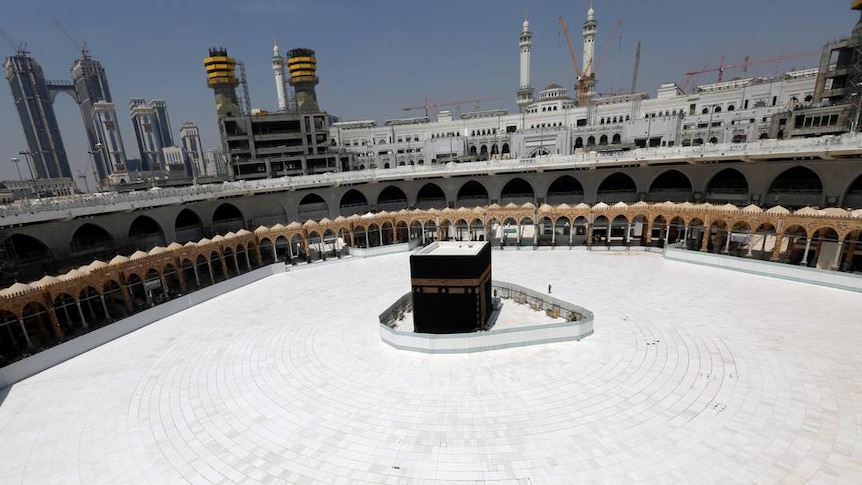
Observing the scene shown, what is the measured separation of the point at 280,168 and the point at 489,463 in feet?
207

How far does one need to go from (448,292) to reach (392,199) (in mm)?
29713

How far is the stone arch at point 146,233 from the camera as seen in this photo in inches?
1166

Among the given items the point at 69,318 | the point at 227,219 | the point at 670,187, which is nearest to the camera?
the point at 69,318

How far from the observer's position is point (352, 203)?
4266cm

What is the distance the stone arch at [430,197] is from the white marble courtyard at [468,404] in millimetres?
25259

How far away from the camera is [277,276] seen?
1090 inches

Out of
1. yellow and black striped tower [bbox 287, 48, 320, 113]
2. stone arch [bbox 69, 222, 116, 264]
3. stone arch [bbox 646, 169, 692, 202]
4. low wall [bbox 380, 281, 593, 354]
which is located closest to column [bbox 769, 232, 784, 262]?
stone arch [bbox 646, 169, 692, 202]

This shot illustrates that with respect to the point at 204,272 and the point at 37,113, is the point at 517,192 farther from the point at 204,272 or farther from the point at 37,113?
the point at 37,113

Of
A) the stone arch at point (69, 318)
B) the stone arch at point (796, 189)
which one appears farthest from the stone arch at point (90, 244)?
the stone arch at point (796, 189)

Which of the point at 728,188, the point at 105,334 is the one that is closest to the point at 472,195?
the point at 728,188

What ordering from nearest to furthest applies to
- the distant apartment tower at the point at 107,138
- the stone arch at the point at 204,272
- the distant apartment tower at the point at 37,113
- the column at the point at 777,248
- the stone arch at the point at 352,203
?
the column at the point at 777,248, the stone arch at the point at 204,272, the stone arch at the point at 352,203, the distant apartment tower at the point at 37,113, the distant apartment tower at the point at 107,138

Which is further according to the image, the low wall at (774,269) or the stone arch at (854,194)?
the stone arch at (854,194)

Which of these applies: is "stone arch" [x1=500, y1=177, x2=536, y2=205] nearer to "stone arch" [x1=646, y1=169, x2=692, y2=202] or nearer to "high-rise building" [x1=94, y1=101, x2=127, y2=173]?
"stone arch" [x1=646, y1=169, x2=692, y2=202]

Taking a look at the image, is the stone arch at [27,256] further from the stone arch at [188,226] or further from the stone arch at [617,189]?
the stone arch at [617,189]
